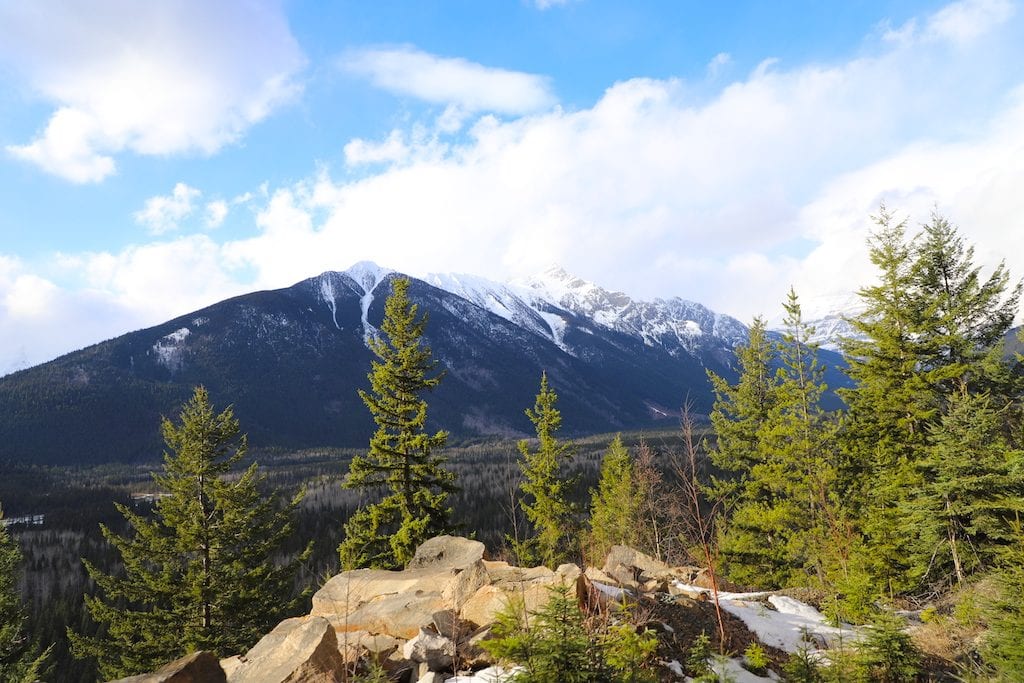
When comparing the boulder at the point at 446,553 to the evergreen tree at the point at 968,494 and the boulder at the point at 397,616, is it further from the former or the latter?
the evergreen tree at the point at 968,494

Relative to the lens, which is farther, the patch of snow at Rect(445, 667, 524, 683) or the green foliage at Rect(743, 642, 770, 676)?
the green foliage at Rect(743, 642, 770, 676)

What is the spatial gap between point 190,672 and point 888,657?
1172 centimetres

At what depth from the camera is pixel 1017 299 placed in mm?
22391

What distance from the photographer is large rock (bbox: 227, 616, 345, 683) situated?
338 inches

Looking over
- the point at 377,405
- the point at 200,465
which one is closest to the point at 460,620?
the point at 377,405

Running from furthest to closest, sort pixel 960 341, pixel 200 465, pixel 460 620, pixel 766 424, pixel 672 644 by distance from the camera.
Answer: pixel 766 424
pixel 200 465
pixel 960 341
pixel 460 620
pixel 672 644

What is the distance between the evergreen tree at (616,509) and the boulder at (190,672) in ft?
105

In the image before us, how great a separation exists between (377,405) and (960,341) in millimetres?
24062

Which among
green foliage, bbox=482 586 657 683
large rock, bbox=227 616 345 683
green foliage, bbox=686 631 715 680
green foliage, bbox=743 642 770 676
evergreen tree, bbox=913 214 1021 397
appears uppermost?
evergreen tree, bbox=913 214 1021 397

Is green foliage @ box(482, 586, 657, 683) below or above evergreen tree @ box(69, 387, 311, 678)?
above

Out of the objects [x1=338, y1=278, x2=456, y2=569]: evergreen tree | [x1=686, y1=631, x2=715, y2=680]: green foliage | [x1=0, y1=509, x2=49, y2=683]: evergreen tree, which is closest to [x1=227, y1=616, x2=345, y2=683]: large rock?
[x1=686, y1=631, x2=715, y2=680]: green foliage

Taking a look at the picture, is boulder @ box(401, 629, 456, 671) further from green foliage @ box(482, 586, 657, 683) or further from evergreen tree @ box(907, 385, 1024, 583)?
evergreen tree @ box(907, 385, 1024, 583)

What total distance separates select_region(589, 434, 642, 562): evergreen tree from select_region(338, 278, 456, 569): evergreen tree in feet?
64.3

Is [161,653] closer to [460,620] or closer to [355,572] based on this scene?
[355,572]
